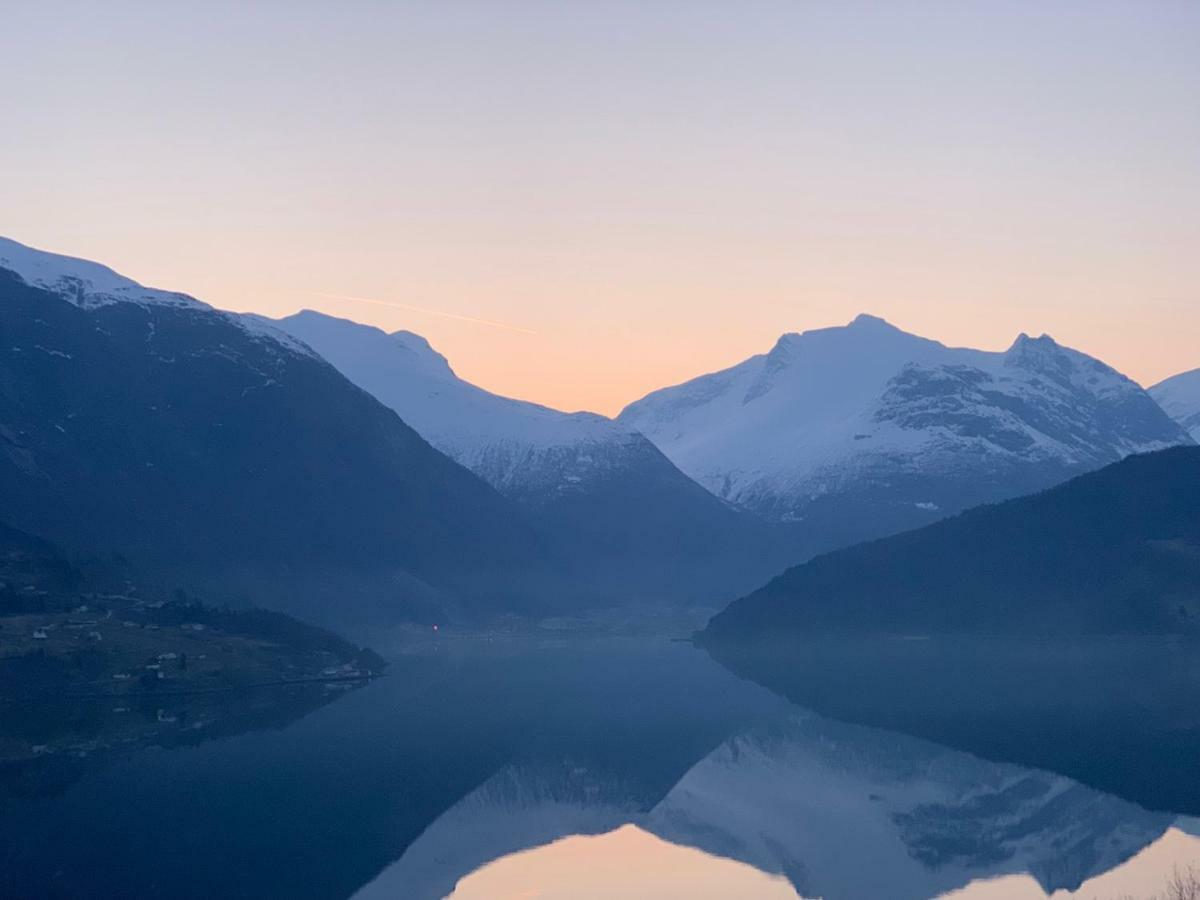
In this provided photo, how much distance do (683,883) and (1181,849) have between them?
2878 centimetres

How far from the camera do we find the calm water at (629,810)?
8875cm

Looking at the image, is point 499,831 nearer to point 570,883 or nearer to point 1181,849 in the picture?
point 570,883

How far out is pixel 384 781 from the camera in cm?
12400

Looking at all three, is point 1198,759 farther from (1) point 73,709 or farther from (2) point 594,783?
(1) point 73,709

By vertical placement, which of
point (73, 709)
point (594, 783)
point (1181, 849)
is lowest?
point (73, 709)

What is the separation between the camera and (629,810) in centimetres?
11881

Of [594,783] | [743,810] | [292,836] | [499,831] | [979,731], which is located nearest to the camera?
[292,836]

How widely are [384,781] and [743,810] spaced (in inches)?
1145

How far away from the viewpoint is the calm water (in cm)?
8875

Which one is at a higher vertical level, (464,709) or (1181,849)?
(1181,849)

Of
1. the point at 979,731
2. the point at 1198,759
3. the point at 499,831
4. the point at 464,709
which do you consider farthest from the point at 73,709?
the point at 1198,759

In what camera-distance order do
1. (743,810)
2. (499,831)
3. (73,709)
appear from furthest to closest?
(73,709) < (743,810) < (499,831)

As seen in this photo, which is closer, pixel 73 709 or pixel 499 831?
pixel 499 831

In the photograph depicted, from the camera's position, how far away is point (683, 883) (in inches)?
3521
